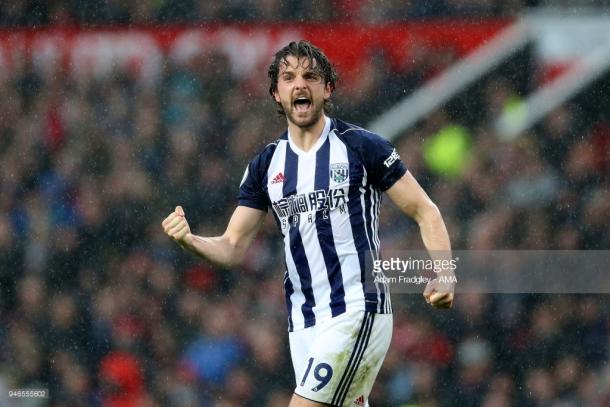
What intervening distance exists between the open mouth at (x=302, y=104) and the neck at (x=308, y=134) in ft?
0.26

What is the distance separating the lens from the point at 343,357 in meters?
4.09

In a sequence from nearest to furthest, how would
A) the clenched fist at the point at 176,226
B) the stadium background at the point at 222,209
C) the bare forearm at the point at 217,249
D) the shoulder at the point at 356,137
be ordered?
1. the clenched fist at the point at 176,226
2. the shoulder at the point at 356,137
3. the bare forearm at the point at 217,249
4. the stadium background at the point at 222,209

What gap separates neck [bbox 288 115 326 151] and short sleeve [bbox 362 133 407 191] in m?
0.21

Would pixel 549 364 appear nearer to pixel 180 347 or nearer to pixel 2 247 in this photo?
pixel 180 347

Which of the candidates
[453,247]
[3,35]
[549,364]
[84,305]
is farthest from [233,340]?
[3,35]

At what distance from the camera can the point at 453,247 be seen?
729cm

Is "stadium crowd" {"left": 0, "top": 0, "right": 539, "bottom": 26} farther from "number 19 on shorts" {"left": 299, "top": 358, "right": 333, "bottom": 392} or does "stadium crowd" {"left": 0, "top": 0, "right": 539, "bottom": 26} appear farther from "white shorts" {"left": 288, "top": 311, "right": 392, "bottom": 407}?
"number 19 on shorts" {"left": 299, "top": 358, "right": 333, "bottom": 392}

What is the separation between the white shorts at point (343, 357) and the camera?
4.08m

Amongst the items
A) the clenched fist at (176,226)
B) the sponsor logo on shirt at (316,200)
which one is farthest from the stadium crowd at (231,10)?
the clenched fist at (176,226)

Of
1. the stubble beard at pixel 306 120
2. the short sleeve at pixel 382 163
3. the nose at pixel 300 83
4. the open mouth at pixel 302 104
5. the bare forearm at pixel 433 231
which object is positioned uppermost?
the nose at pixel 300 83

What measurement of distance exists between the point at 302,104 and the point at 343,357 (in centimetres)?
98

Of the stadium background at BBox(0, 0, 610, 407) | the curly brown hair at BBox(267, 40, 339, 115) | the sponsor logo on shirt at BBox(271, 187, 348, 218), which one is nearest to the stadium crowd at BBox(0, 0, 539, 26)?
the stadium background at BBox(0, 0, 610, 407)

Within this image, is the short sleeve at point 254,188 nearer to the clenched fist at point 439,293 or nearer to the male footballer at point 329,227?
the male footballer at point 329,227

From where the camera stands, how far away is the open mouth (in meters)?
4.30
